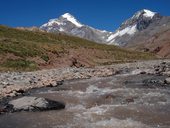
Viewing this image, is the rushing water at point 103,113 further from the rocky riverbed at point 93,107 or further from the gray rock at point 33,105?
the gray rock at point 33,105

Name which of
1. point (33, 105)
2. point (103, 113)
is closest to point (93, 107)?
point (103, 113)

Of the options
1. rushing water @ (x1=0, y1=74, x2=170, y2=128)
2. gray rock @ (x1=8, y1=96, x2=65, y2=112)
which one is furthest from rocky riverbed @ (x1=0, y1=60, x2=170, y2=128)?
gray rock @ (x1=8, y1=96, x2=65, y2=112)

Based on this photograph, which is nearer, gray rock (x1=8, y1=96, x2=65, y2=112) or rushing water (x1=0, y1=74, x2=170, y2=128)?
rushing water (x1=0, y1=74, x2=170, y2=128)

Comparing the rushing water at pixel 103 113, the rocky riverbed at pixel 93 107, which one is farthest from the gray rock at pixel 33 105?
the rushing water at pixel 103 113

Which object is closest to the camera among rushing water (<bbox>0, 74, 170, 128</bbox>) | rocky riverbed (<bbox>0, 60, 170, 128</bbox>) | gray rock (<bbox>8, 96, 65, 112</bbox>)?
rushing water (<bbox>0, 74, 170, 128</bbox>)

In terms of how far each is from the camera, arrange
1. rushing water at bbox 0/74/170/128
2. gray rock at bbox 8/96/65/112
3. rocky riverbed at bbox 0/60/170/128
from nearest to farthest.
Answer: rushing water at bbox 0/74/170/128 → rocky riverbed at bbox 0/60/170/128 → gray rock at bbox 8/96/65/112

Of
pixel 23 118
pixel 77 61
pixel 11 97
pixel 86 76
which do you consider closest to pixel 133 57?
pixel 77 61

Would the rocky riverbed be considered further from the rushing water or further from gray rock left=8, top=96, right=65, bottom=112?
gray rock left=8, top=96, right=65, bottom=112

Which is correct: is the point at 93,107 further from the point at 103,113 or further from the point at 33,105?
the point at 33,105

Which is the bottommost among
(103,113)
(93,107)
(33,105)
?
(103,113)

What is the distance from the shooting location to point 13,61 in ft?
172

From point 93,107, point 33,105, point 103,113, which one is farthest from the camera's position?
point 93,107

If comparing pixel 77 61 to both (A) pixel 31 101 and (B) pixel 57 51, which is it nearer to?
(B) pixel 57 51

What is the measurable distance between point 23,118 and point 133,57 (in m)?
85.1
